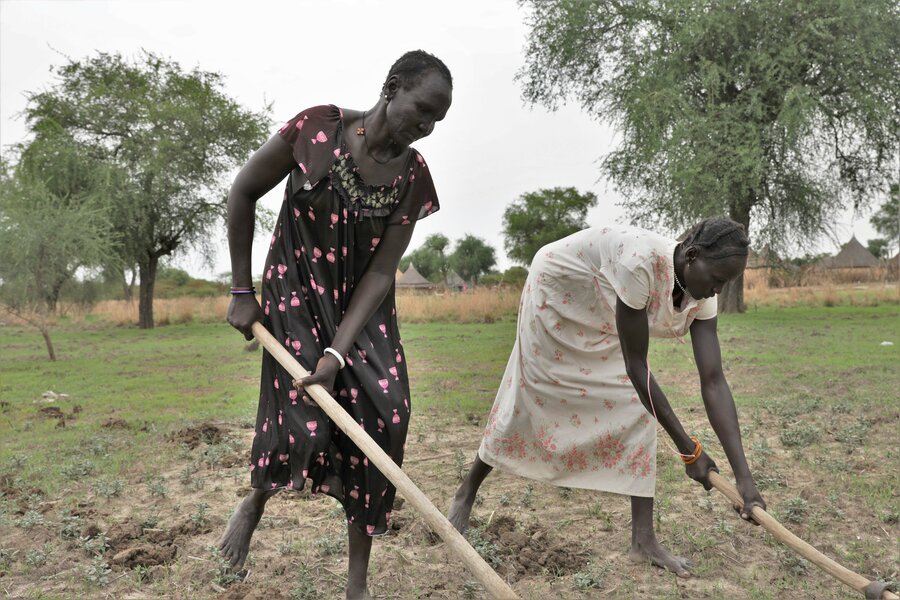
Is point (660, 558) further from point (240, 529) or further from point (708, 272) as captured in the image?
point (240, 529)

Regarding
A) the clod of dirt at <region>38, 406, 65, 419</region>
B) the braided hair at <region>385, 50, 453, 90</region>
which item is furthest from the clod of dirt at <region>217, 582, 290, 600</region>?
the clod of dirt at <region>38, 406, 65, 419</region>

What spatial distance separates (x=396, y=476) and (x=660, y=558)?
154 cm

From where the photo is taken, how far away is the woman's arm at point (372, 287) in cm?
261

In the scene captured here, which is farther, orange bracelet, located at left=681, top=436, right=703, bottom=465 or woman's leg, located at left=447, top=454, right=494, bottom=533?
woman's leg, located at left=447, top=454, right=494, bottom=533

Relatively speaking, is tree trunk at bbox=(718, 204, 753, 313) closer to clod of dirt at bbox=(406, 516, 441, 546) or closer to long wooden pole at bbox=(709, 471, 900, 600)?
clod of dirt at bbox=(406, 516, 441, 546)

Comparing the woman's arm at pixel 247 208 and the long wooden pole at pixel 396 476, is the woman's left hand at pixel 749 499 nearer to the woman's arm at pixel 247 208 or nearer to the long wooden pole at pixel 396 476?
the long wooden pole at pixel 396 476

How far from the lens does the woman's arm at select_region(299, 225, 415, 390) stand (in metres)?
2.61

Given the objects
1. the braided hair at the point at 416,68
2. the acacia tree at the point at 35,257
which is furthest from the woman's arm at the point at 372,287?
the acacia tree at the point at 35,257

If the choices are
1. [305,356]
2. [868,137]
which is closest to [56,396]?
[305,356]

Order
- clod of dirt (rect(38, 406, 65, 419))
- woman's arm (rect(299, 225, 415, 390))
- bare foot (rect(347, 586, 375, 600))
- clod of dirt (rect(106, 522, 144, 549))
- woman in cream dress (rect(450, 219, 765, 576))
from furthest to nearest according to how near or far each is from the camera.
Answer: clod of dirt (rect(38, 406, 65, 419)) < clod of dirt (rect(106, 522, 144, 549)) < woman in cream dress (rect(450, 219, 765, 576)) < bare foot (rect(347, 586, 375, 600)) < woman's arm (rect(299, 225, 415, 390))

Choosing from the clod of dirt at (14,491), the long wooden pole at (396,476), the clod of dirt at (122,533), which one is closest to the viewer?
the long wooden pole at (396,476)

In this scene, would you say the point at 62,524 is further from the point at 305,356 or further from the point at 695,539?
the point at 695,539

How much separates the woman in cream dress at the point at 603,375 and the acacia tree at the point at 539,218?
39151 mm

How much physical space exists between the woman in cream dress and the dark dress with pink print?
845 millimetres
